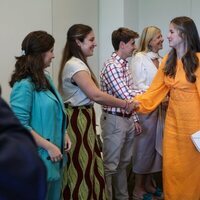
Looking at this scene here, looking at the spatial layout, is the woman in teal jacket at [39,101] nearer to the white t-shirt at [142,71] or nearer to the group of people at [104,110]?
the group of people at [104,110]

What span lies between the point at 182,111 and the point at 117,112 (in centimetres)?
50

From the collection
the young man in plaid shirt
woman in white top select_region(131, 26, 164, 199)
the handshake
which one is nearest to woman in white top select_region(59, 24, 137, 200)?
the handshake

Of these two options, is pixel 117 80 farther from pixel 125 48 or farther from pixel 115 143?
pixel 115 143

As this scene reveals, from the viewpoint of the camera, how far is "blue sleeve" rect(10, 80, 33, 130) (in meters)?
1.70

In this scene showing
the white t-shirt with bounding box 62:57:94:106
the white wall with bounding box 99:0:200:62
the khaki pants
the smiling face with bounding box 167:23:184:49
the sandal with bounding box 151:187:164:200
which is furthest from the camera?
the white wall with bounding box 99:0:200:62

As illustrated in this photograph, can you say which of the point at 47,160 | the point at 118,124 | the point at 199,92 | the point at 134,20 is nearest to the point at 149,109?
the point at 118,124

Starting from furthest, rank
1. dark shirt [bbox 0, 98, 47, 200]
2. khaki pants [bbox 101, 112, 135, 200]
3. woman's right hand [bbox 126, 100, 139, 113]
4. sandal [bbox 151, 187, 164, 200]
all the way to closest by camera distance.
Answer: sandal [bbox 151, 187, 164, 200]
khaki pants [bbox 101, 112, 135, 200]
woman's right hand [bbox 126, 100, 139, 113]
dark shirt [bbox 0, 98, 47, 200]

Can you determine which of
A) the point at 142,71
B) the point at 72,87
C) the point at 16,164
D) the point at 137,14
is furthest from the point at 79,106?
the point at 137,14

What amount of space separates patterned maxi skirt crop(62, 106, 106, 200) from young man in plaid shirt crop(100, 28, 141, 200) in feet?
0.92

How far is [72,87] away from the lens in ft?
7.34

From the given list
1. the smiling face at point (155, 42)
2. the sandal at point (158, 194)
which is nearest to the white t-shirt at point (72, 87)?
the smiling face at point (155, 42)

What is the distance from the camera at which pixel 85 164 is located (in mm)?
2268

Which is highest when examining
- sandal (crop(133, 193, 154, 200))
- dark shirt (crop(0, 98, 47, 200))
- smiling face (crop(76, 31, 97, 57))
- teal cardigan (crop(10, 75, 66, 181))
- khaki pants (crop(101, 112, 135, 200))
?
smiling face (crop(76, 31, 97, 57))

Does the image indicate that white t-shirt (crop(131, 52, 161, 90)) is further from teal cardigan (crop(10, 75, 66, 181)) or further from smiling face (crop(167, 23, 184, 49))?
teal cardigan (crop(10, 75, 66, 181))
